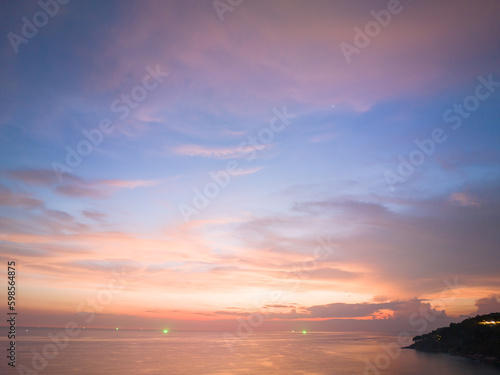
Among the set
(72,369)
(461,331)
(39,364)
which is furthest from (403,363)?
(39,364)

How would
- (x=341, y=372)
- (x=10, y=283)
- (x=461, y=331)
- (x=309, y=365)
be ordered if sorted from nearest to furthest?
1. (x=10, y=283)
2. (x=341, y=372)
3. (x=309, y=365)
4. (x=461, y=331)

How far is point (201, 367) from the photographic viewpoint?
101 metres

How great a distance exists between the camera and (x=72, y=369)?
8781cm

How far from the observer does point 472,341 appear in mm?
114062

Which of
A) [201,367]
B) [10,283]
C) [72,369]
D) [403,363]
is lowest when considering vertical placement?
[403,363]

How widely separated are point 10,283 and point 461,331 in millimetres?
148539

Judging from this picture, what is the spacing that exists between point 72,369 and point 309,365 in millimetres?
69437

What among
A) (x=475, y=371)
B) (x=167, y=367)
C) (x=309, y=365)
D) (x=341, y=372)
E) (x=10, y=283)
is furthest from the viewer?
(x=309, y=365)

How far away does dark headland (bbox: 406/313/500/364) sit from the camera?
101569 mm

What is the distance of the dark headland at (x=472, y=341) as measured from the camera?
3999 inches

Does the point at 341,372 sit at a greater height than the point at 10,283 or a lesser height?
lesser

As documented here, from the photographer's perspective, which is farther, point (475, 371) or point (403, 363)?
point (403, 363)

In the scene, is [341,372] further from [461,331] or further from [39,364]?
[39,364]

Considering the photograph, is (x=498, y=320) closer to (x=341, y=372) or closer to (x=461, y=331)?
(x=461, y=331)
